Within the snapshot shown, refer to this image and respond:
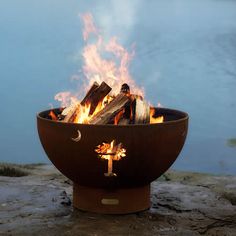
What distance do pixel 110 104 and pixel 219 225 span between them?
967 millimetres

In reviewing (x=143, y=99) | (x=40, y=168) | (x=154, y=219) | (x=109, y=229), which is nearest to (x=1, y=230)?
(x=109, y=229)

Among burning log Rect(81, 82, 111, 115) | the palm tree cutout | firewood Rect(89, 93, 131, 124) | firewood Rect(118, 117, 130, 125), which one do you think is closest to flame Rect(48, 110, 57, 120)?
burning log Rect(81, 82, 111, 115)

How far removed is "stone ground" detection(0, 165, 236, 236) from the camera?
10.2ft

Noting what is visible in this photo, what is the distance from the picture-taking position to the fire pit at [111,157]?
2.99m

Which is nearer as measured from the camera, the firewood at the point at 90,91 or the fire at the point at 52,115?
the firewood at the point at 90,91

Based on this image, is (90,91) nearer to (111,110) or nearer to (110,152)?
(111,110)

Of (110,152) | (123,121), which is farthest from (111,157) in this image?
(123,121)

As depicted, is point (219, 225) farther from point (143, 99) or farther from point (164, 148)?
point (143, 99)

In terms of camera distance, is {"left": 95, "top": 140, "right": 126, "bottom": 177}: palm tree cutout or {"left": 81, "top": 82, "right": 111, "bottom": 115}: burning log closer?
{"left": 95, "top": 140, "right": 126, "bottom": 177}: palm tree cutout

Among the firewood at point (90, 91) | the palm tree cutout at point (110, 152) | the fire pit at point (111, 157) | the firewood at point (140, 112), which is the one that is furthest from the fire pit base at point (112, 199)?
the firewood at point (90, 91)

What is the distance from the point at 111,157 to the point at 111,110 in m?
0.36

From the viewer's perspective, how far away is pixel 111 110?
323 cm

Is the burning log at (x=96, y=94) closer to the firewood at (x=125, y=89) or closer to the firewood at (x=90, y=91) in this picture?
the firewood at (x=90, y=91)

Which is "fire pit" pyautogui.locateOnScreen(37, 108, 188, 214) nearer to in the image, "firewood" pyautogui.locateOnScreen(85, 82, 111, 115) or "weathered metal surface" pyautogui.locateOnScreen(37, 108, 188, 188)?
"weathered metal surface" pyautogui.locateOnScreen(37, 108, 188, 188)
